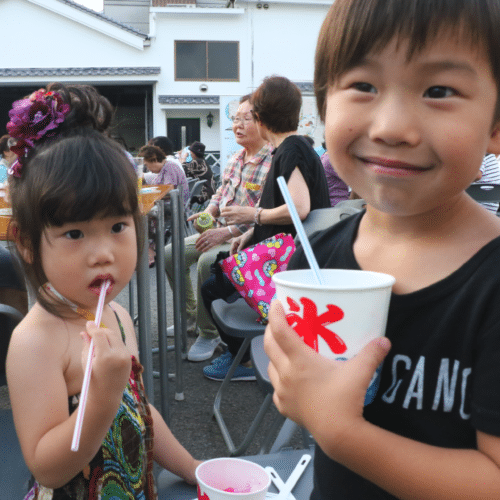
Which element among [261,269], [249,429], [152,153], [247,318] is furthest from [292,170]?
[152,153]

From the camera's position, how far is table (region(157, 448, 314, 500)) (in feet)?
3.27

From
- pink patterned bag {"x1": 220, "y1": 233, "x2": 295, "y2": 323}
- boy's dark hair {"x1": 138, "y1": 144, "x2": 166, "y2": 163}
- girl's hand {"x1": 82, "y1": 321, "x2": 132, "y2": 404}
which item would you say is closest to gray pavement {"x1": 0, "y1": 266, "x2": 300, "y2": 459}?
pink patterned bag {"x1": 220, "y1": 233, "x2": 295, "y2": 323}

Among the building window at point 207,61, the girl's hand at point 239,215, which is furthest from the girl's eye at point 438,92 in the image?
the building window at point 207,61

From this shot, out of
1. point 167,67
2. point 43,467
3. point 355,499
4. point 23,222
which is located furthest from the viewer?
point 167,67

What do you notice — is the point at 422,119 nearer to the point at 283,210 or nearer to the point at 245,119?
the point at 283,210

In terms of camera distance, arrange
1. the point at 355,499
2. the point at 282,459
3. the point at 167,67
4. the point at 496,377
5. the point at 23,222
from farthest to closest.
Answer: the point at 167,67 < the point at 282,459 < the point at 23,222 < the point at 355,499 < the point at 496,377

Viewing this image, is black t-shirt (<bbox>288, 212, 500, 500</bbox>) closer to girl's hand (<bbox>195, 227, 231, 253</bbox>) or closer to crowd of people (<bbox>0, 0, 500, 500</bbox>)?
crowd of people (<bbox>0, 0, 500, 500</bbox>)

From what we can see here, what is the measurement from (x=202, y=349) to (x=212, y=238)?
2.49 feet

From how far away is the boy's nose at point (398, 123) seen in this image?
508 mm

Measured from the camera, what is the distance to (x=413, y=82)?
51 centimetres

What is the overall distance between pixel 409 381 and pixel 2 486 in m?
0.83

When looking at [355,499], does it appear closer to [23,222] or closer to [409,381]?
[409,381]

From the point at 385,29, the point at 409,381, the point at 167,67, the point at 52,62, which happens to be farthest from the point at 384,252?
the point at 52,62

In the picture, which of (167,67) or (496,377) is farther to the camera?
(167,67)
